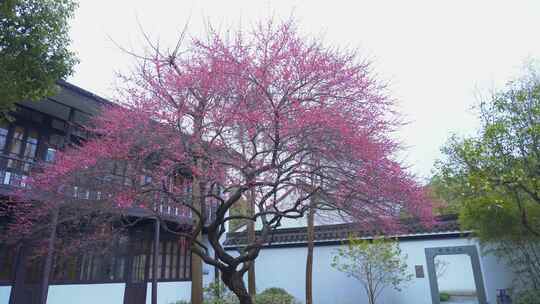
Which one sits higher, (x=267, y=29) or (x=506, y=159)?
(x=267, y=29)

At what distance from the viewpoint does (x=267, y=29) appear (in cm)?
523

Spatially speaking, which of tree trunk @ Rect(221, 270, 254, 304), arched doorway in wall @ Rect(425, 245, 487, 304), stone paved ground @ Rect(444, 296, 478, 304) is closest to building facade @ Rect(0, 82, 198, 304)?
tree trunk @ Rect(221, 270, 254, 304)

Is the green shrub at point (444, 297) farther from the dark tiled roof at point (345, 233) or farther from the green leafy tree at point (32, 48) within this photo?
the green leafy tree at point (32, 48)

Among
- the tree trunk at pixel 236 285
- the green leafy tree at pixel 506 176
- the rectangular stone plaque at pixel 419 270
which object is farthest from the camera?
the rectangular stone plaque at pixel 419 270

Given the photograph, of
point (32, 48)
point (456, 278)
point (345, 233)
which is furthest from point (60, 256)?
point (456, 278)

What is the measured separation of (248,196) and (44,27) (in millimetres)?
3930

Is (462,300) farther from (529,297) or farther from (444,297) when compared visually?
(529,297)

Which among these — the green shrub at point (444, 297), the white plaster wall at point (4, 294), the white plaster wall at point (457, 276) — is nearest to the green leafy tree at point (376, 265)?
the green shrub at point (444, 297)

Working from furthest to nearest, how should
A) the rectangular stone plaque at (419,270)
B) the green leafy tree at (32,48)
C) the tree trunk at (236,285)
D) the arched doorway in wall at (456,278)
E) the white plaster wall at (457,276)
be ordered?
the white plaster wall at (457,276) → the arched doorway in wall at (456,278) → the rectangular stone plaque at (419,270) → the tree trunk at (236,285) → the green leafy tree at (32,48)

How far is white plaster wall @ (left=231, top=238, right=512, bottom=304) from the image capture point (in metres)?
8.93

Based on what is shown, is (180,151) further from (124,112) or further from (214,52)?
(214,52)

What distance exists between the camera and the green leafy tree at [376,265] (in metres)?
9.61

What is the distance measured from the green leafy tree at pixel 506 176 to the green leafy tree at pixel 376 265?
2.11 meters

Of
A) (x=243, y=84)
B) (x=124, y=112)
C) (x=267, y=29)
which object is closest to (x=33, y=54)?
(x=124, y=112)
